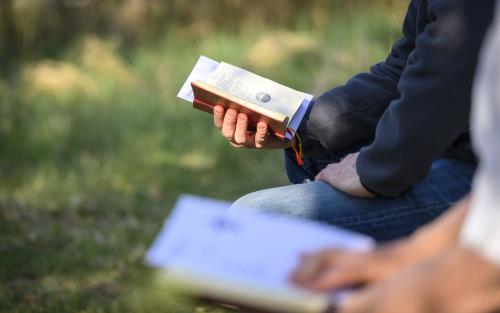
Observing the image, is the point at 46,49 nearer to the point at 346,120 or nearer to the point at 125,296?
the point at 125,296

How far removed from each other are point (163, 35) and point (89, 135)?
2.24 meters

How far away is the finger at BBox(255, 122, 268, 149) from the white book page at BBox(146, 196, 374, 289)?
1106mm

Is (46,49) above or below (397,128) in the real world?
below

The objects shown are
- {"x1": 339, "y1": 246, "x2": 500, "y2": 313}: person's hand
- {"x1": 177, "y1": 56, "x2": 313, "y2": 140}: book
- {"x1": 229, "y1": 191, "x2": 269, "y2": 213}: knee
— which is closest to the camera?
{"x1": 339, "y1": 246, "x2": 500, "y2": 313}: person's hand

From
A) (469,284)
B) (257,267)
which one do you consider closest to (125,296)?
(257,267)

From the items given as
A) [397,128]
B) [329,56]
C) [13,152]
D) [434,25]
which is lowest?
[13,152]

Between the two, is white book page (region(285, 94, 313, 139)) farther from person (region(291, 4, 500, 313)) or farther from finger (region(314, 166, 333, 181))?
person (region(291, 4, 500, 313))

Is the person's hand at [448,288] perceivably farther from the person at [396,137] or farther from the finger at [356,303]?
the person at [396,137]

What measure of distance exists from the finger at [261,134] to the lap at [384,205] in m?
0.32

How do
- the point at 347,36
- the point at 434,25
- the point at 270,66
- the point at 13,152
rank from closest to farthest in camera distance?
the point at 434,25
the point at 13,152
the point at 270,66
the point at 347,36

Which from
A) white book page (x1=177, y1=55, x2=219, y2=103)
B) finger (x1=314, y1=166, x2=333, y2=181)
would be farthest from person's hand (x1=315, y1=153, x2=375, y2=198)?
white book page (x1=177, y1=55, x2=219, y2=103)

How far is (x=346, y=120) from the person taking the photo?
8.68ft

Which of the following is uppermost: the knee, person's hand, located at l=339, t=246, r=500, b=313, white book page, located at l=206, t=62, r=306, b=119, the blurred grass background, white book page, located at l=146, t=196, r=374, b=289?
person's hand, located at l=339, t=246, r=500, b=313

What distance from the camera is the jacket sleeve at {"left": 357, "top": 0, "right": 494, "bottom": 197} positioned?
2.01 m
